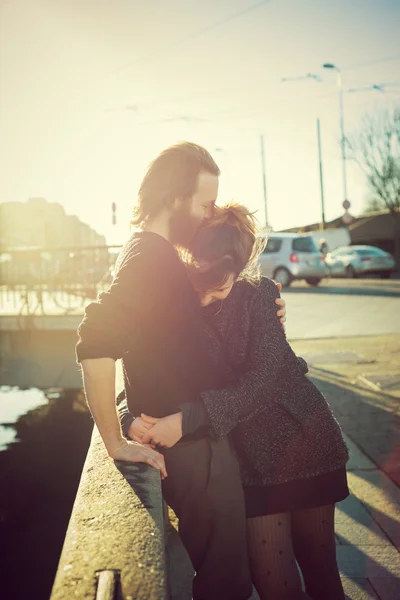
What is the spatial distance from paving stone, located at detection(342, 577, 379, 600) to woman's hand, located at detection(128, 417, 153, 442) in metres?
1.45

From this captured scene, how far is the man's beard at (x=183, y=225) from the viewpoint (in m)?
1.68

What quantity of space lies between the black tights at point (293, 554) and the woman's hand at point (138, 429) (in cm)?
39

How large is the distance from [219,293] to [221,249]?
0.41 feet

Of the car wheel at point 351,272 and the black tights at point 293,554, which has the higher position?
→ the black tights at point 293,554

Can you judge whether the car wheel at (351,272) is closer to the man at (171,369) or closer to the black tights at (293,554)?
the black tights at (293,554)

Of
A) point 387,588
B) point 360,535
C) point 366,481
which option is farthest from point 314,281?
point 387,588

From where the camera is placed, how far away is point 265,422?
167cm

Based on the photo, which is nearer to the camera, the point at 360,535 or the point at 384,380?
the point at 360,535

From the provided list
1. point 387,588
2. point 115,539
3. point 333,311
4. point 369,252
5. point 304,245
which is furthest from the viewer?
point 369,252

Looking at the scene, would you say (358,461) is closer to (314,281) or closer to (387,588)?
(387,588)

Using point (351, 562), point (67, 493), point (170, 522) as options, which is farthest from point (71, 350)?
point (351, 562)

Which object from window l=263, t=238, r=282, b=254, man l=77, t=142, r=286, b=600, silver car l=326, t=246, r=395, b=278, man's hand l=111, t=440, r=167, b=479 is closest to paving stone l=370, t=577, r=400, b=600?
man l=77, t=142, r=286, b=600

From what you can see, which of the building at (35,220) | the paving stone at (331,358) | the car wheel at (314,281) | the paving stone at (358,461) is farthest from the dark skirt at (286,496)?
the building at (35,220)

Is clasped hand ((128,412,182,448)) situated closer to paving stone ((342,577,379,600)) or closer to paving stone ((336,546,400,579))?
paving stone ((342,577,379,600))
